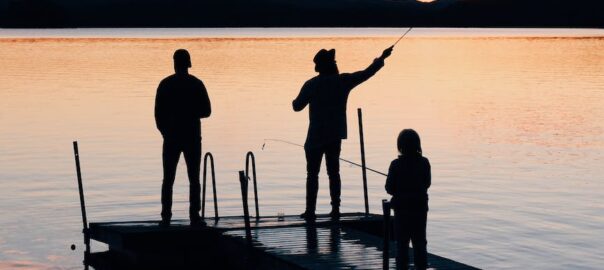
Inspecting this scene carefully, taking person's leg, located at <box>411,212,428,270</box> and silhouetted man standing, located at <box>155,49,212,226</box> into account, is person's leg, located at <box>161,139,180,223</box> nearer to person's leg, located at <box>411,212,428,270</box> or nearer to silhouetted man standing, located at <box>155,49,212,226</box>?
silhouetted man standing, located at <box>155,49,212,226</box>

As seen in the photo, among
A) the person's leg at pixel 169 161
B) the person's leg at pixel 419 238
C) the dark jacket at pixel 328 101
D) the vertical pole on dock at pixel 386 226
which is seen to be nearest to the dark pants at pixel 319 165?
the dark jacket at pixel 328 101

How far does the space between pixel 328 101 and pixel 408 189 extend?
299cm

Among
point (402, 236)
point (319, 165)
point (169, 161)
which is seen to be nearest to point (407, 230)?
point (402, 236)

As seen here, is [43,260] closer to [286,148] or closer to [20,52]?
[286,148]

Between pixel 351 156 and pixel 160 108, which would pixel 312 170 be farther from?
pixel 351 156

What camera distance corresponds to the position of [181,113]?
46.1 ft

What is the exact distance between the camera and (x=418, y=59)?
90312 mm

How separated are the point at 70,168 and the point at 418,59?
65.3 m

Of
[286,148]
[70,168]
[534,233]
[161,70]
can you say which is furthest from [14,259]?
[161,70]

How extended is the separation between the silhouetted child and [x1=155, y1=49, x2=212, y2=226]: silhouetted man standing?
318cm

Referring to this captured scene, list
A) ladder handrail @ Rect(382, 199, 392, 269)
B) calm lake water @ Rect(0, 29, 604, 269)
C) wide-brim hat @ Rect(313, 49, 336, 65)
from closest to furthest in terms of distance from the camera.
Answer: ladder handrail @ Rect(382, 199, 392, 269) → wide-brim hat @ Rect(313, 49, 336, 65) → calm lake water @ Rect(0, 29, 604, 269)

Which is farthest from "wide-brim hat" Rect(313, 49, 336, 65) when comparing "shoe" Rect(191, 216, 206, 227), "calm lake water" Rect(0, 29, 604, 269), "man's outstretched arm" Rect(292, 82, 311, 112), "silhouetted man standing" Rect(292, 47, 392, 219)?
"calm lake water" Rect(0, 29, 604, 269)

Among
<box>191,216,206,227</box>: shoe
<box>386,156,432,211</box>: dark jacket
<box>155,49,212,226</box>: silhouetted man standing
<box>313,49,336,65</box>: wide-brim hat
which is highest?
<box>313,49,336,65</box>: wide-brim hat

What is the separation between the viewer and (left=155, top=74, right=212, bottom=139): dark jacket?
14.0 metres
